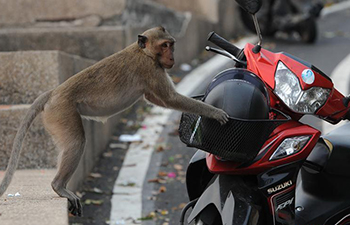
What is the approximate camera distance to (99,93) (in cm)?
389

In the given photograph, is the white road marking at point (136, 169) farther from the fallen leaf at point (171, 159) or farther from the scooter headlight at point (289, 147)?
the scooter headlight at point (289, 147)

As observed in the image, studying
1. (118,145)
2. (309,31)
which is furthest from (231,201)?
(309,31)

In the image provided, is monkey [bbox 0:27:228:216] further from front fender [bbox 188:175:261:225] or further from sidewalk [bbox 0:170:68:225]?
front fender [bbox 188:175:261:225]

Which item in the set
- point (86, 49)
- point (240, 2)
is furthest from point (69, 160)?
point (86, 49)

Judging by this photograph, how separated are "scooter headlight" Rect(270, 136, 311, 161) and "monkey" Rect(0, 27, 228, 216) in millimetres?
927

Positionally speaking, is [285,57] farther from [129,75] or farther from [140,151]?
[140,151]

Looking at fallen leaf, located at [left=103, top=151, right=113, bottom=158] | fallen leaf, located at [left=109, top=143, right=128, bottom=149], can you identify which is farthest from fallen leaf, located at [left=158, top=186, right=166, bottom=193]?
fallen leaf, located at [left=109, top=143, right=128, bottom=149]

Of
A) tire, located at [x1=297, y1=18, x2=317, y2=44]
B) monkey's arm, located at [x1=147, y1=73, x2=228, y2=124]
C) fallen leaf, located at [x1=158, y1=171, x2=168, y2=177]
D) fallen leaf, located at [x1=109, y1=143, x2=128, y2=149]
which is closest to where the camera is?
monkey's arm, located at [x1=147, y1=73, x2=228, y2=124]

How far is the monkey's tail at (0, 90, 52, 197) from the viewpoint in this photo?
3.59 meters

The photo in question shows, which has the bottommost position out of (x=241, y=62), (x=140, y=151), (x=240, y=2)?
(x=140, y=151)

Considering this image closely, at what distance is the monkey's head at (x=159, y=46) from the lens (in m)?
3.78

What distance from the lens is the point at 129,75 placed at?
12.8ft

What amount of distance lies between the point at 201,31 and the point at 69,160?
689cm

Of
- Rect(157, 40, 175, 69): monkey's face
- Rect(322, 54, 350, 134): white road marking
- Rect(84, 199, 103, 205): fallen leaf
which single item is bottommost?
Rect(84, 199, 103, 205): fallen leaf
